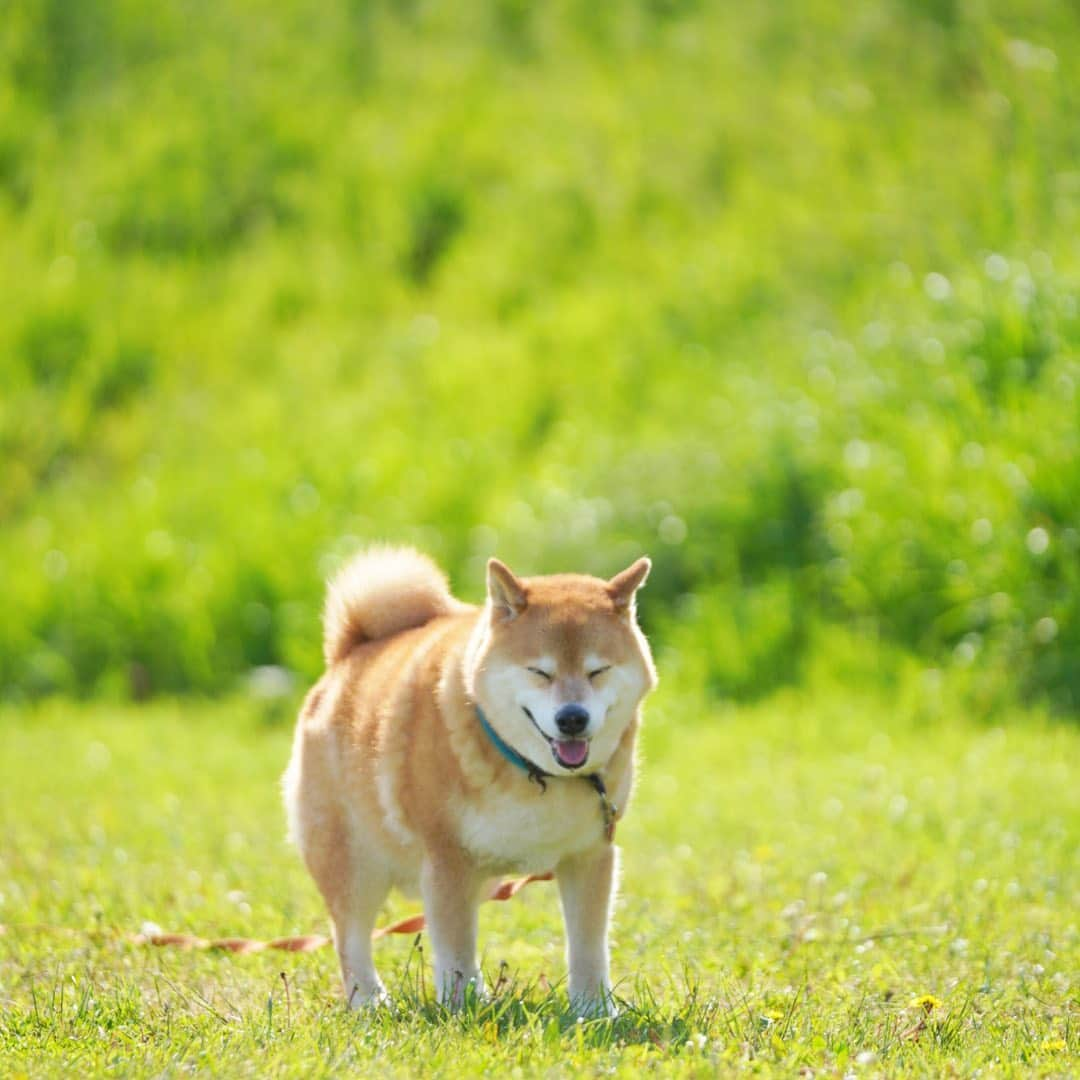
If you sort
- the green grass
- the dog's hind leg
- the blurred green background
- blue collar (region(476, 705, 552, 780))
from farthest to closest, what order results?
the blurred green background
the dog's hind leg
blue collar (region(476, 705, 552, 780))
the green grass

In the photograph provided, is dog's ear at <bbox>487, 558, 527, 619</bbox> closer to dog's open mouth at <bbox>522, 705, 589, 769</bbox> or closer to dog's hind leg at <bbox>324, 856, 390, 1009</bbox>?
dog's open mouth at <bbox>522, 705, 589, 769</bbox>

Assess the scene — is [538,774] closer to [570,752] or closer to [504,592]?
[570,752]

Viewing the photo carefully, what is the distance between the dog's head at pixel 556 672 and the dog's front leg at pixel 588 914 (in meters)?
0.35

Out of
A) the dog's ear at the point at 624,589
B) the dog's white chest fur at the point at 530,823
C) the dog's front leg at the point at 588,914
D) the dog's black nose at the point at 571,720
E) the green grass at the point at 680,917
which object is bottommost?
the green grass at the point at 680,917

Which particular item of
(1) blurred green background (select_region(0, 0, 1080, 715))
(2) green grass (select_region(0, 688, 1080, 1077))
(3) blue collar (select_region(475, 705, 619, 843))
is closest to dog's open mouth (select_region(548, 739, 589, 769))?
(3) blue collar (select_region(475, 705, 619, 843))

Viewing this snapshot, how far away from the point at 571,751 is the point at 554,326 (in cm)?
1154

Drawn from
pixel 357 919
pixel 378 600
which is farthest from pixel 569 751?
pixel 378 600

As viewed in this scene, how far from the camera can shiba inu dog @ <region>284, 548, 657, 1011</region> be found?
461 centimetres

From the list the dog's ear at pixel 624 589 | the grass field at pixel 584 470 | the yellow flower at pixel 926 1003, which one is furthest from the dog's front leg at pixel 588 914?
the yellow flower at pixel 926 1003

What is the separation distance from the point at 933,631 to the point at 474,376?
229 inches

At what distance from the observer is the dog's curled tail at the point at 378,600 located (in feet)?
18.0

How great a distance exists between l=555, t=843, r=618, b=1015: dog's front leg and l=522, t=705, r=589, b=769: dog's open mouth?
1.36 ft

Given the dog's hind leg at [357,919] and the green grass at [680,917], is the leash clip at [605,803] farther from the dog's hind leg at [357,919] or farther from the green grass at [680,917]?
the dog's hind leg at [357,919]

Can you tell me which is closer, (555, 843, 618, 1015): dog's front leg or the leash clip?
the leash clip
